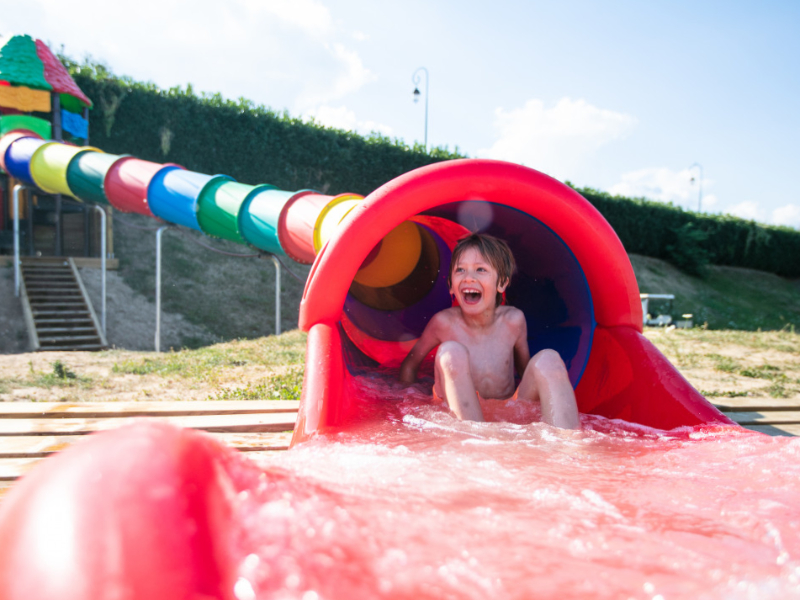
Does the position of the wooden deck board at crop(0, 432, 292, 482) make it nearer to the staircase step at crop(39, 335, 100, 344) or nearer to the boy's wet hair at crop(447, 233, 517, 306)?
the boy's wet hair at crop(447, 233, 517, 306)

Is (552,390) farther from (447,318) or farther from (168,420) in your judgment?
(168,420)

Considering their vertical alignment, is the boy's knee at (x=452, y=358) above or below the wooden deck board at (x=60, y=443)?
above

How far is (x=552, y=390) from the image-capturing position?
2041mm

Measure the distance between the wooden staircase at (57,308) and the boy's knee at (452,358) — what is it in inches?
238

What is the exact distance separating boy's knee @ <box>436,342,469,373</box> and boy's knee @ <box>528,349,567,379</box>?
26 centimetres

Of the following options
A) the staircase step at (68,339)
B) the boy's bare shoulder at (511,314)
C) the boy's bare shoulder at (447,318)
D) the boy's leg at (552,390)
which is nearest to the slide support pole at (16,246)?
the staircase step at (68,339)

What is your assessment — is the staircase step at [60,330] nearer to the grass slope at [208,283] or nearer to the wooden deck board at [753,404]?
the grass slope at [208,283]

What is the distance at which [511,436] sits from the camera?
1.85 meters

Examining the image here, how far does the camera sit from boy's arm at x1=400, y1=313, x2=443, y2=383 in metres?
2.59

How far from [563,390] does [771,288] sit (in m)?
21.6

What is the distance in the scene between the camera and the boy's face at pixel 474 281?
7.94 ft

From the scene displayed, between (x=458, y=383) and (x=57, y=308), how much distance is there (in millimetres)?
7008

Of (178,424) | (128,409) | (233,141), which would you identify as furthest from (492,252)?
(233,141)

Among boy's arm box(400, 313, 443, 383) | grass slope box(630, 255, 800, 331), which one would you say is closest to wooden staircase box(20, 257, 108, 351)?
boy's arm box(400, 313, 443, 383)
